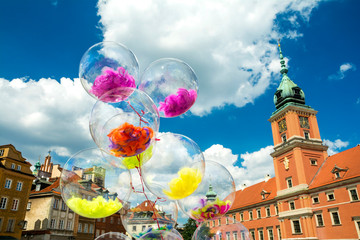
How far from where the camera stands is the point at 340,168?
33.1 metres

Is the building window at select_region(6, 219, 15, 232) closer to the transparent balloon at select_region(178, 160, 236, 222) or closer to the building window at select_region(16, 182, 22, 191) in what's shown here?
the building window at select_region(16, 182, 22, 191)

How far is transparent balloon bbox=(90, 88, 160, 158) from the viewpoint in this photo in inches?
138

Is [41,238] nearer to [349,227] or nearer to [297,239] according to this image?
[297,239]

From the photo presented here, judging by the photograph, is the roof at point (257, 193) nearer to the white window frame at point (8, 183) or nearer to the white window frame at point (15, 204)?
the white window frame at point (15, 204)

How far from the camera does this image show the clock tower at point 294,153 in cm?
3644

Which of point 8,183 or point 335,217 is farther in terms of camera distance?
point 335,217

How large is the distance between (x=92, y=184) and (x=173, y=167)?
128 cm

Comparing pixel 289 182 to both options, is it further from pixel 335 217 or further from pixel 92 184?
pixel 92 184

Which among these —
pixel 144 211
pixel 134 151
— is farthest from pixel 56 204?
pixel 134 151

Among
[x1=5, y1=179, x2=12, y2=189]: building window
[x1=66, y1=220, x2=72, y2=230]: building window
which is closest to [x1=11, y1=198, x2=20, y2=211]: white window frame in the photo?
[x1=5, y1=179, x2=12, y2=189]: building window

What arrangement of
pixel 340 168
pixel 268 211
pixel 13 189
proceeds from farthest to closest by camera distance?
pixel 268 211 < pixel 340 168 < pixel 13 189

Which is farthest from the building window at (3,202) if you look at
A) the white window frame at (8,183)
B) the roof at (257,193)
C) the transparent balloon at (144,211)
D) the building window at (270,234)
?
the roof at (257,193)

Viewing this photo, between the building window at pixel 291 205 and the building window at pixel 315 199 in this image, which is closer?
the building window at pixel 315 199

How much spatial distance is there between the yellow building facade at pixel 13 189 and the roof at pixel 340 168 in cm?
3690
